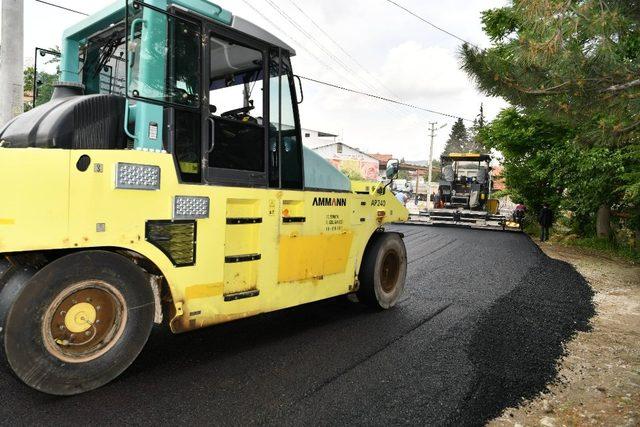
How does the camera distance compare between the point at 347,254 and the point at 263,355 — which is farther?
the point at 347,254

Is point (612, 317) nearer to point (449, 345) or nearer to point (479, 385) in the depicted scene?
point (449, 345)

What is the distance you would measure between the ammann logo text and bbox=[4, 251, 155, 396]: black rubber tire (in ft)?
6.10

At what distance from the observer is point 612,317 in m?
6.01

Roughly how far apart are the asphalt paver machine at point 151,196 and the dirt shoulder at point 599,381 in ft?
7.11

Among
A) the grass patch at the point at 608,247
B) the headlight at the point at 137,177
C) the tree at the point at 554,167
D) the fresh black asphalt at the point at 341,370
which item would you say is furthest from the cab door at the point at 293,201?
the grass patch at the point at 608,247

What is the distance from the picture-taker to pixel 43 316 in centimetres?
279

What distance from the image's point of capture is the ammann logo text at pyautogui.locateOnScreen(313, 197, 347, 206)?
454 cm

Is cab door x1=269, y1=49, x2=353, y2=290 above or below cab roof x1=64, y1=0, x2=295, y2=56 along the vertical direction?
below

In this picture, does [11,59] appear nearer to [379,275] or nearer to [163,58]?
[163,58]

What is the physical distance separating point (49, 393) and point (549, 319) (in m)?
5.20

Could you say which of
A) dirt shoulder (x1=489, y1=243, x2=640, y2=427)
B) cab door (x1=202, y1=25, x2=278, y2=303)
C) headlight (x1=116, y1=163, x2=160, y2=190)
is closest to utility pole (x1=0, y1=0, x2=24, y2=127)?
cab door (x1=202, y1=25, x2=278, y2=303)

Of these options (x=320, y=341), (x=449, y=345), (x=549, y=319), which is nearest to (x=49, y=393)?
(x=320, y=341)

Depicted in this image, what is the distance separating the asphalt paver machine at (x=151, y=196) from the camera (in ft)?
9.08

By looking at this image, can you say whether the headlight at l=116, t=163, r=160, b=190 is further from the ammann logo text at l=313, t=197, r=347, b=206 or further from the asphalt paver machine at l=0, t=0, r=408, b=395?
the ammann logo text at l=313, t=197, r=347, b=206
